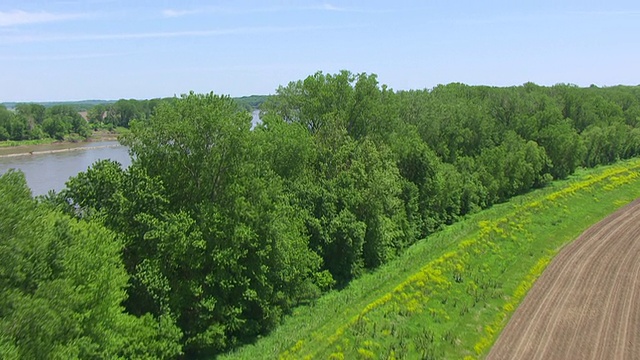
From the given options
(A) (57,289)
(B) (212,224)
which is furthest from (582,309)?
(A) (57,289)

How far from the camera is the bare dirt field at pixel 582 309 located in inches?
832

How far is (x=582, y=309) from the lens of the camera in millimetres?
24906

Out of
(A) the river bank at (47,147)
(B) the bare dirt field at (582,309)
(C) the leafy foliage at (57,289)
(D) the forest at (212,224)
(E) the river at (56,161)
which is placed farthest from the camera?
(A) the river bank at (47,147)

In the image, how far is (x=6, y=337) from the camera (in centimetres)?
1299

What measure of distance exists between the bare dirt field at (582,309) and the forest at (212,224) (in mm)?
11687

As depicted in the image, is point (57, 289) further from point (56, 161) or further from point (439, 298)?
point (56, 161)

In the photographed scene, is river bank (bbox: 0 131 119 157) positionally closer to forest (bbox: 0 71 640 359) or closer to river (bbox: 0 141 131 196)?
river (bbox: 0 141 131 196)

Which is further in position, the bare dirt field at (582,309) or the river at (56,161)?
the river at (56,161)

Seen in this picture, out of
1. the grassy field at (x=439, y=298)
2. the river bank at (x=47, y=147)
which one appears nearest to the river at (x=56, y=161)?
the river bank at (x=47, y=147)

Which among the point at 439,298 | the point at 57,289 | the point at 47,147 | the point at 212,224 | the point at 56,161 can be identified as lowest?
the point at 439,298

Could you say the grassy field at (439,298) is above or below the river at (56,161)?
below

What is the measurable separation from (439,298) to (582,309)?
7458 millimetres

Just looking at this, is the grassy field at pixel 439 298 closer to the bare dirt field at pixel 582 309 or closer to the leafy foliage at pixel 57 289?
the bare dirt field at pixel 582 309


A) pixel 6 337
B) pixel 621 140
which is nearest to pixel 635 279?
pixel 6 337
